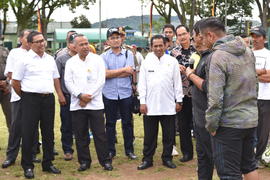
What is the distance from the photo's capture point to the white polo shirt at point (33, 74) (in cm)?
584

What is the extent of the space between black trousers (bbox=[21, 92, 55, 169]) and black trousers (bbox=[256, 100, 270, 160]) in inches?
115

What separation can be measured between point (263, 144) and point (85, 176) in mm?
2554

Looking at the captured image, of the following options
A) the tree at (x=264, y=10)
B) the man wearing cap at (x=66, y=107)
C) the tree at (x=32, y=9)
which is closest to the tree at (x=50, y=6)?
the tree at (x=32, y=9)

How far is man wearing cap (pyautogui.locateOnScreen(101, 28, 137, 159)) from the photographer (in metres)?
6.81

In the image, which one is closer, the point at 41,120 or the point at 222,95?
the point at 222,95

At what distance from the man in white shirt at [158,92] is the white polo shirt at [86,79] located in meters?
0.63

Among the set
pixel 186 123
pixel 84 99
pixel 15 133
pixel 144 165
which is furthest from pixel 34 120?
pixel 186 123

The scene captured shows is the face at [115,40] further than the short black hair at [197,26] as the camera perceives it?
Yes

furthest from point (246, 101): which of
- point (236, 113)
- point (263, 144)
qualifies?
point (263, 144)

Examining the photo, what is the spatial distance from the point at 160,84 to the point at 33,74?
182cm

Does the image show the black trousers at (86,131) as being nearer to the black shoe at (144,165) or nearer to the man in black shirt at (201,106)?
the black shoe at (144,165)

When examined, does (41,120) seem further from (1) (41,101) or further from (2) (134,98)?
(2) (134,98)

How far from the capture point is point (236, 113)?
3936 millimetres

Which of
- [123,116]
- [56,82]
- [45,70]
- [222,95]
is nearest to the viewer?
[222,95]
